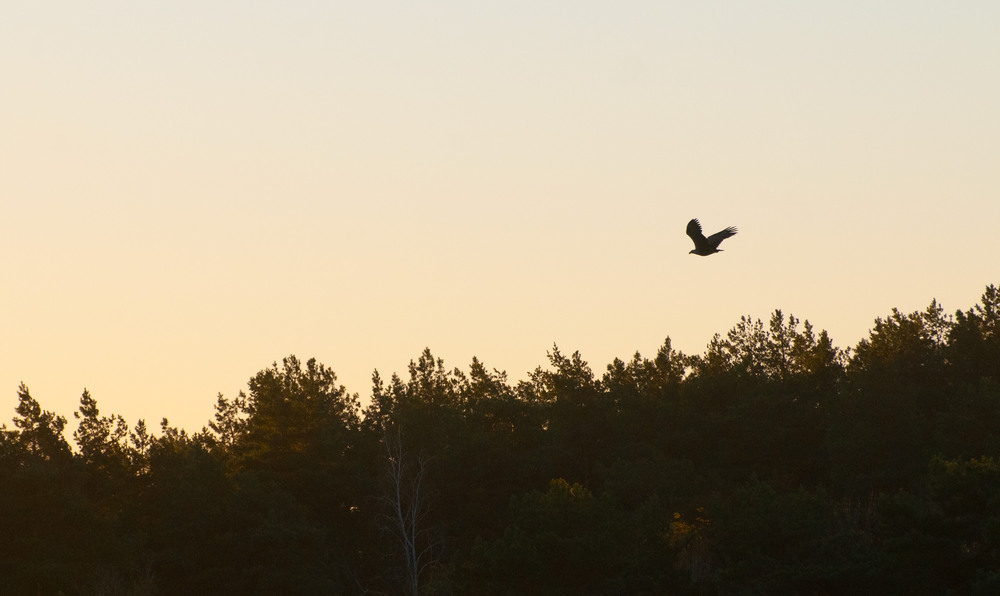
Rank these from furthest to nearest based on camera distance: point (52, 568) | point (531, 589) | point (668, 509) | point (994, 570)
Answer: point (668, 509), point (52, 568), point (531, 589), point (994, 570)

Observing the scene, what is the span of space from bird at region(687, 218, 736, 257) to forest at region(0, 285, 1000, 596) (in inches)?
529

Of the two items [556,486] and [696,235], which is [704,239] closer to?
[696,235]

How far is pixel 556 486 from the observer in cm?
4669

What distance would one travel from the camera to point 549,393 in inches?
3093

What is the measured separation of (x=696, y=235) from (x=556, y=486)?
58.0ft

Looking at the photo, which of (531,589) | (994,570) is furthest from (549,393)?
(994,570)

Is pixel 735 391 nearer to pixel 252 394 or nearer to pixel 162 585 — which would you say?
pixel 252 394

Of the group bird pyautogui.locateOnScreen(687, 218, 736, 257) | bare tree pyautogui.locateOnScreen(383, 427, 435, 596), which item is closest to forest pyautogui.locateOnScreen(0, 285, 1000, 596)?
bare tree pyautogui.locateOnScreen(383, 427, 435, 596)

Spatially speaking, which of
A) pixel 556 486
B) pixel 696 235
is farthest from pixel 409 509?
pixel 696 235

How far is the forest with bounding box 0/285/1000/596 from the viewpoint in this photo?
142ft

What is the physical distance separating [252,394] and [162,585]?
18685 millimetres

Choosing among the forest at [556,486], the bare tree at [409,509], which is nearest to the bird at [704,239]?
the forest at [556,486]

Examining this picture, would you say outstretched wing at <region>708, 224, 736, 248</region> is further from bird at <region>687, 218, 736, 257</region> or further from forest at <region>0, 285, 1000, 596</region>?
forest at <region>0, 285, 1000, 596</region>

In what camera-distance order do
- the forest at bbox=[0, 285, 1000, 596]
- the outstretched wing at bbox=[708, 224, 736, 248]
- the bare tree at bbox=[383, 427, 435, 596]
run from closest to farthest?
the outstretched wing at bbox=[708, 224, 736, 248] < the forest at bbox=[0, 285, 1000, 596] < the bare tree at bbox=[383, 427, 435, 596]
